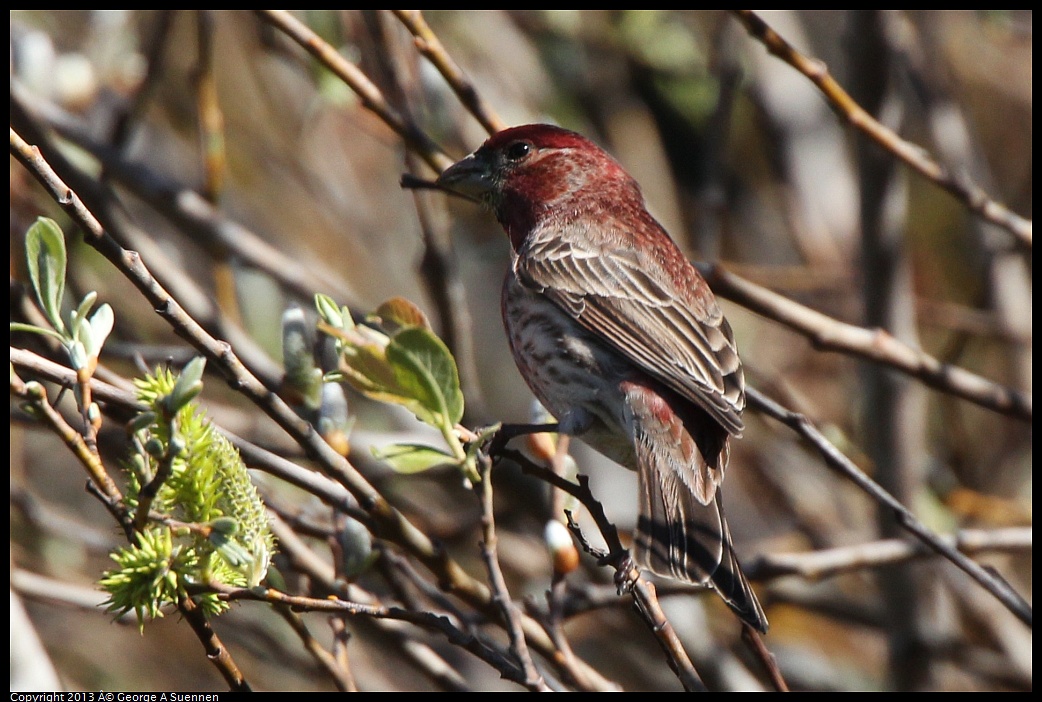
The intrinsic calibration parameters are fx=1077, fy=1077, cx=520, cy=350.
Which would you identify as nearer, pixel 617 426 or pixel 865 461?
pixel 617 426

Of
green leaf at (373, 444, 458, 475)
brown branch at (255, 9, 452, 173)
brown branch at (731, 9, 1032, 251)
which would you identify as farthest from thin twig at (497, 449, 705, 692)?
brown branch at (731, 9, 1032, 251)

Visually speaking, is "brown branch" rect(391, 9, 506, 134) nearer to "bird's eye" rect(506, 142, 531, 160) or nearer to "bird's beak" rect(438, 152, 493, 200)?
"bird's beak" rect(438, 152, 493, 200)

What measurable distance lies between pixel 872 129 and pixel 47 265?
240 centimetres

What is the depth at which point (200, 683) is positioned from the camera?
5.59m

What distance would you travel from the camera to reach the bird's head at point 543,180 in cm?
387

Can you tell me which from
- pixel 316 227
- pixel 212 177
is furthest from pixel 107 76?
pixel 316 227

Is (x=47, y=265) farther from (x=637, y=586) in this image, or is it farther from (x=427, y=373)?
(x=637, y=586)

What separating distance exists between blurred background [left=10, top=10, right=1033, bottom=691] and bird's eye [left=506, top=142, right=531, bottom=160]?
0.39m

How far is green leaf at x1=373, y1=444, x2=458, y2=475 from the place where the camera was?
7.08 ft

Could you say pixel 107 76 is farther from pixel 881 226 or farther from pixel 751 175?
pixel 751 175

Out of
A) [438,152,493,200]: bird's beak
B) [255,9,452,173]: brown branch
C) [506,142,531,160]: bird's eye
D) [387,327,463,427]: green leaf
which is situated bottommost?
[387,327,463,427]: green leaf

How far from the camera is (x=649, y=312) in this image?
138 inches

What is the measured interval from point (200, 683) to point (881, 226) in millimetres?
4040

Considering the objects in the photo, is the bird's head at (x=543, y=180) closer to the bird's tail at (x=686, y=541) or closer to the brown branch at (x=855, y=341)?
the brown branch at (x=855, y=341)
